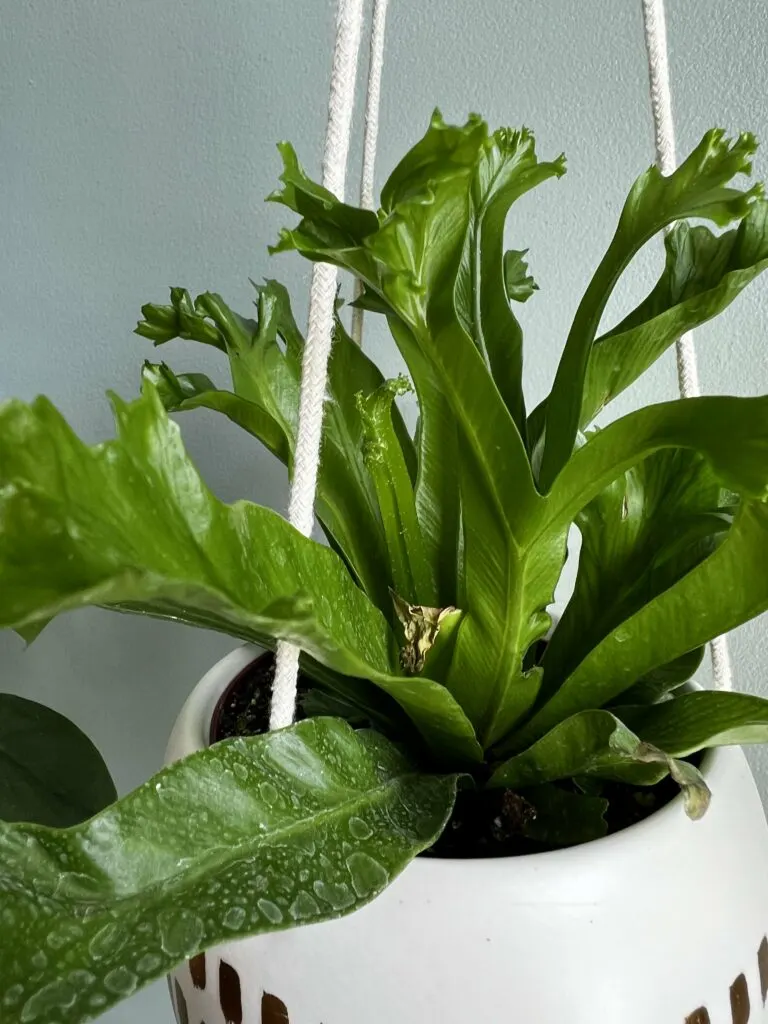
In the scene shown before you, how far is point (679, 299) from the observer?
1.51 ft

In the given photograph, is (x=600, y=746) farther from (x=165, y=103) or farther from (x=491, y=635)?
(x=165, y=103)

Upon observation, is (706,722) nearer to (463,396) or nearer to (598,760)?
(598,760)

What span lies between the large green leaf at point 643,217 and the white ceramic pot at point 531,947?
16 centimetres

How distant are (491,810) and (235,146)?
0.54 metres

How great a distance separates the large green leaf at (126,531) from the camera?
0.25 meters

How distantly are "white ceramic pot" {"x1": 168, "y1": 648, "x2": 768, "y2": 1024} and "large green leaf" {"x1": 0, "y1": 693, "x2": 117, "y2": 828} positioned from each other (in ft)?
0.82

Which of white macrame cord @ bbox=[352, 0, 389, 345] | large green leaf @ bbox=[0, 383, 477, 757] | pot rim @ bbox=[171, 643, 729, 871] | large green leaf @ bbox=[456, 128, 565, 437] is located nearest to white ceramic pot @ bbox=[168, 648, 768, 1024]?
pot rim @ bbox=[171, 643, 729, 871]

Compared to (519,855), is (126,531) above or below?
above

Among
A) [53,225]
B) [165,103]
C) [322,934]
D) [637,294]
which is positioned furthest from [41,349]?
[322,934]

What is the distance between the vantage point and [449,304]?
319mm

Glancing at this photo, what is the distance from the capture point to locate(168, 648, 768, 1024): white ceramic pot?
0.32m

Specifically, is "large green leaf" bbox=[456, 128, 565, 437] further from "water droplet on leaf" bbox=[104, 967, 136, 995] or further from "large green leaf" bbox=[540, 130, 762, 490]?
"water droplet on leaf" bbox=[104, 967, 136, 995]

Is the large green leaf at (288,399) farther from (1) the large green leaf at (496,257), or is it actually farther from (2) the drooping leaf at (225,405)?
(1) the large green leaf at (496,257)

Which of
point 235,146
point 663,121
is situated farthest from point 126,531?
point 235,146
